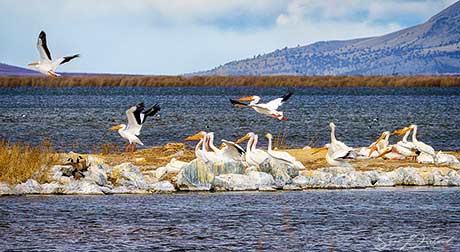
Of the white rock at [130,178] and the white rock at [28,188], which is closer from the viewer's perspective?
the white rock at [28,188]

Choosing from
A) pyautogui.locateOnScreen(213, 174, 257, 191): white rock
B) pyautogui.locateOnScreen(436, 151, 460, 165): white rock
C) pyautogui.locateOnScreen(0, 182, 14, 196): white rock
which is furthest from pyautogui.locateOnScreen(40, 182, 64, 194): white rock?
pyautogui.locateOnScreen(436, 151, 460, 165): white rock

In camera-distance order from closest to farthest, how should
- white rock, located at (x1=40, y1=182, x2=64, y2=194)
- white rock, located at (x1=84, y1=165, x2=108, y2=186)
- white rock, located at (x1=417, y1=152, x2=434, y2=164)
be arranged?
white rock, located at (x1=40, y1=182, x2=64, y2=194) < white rock, located at (x1=84, y1=165, x2=108, y2=186) < white rock, located at (x1=417, y1=152, x2=434, y2=164)

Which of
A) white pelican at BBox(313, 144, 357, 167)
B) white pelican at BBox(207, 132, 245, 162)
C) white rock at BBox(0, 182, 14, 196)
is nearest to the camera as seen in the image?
white rock at BBox(0, 182, 14, 196)

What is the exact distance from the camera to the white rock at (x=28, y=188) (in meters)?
14.8

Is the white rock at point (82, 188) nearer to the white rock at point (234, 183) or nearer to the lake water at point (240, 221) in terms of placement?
the lake water at point (240, 221)

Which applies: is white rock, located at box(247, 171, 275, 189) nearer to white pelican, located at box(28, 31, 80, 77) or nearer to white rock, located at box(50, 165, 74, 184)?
white rock, located at box(50, 165, 74, 184)

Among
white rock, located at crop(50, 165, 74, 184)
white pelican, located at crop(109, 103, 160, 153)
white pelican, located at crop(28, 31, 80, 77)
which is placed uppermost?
white pelican, located at crop(28, 31, 80, 77)

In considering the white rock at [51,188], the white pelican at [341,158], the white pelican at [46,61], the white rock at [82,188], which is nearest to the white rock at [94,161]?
the white rock at [82,188]

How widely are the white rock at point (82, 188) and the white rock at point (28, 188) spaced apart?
1.30 ft

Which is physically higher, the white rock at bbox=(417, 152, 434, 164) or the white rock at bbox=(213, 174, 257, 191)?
the white rock at bbox=(213, 174, 257, 191)

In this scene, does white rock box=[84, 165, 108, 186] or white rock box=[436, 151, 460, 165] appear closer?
white rock box=[84, 165, 108, 186]

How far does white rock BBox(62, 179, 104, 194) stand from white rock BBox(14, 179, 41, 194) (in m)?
0.40

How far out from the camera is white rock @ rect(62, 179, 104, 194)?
1498 centimetres

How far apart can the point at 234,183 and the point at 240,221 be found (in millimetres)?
2808
